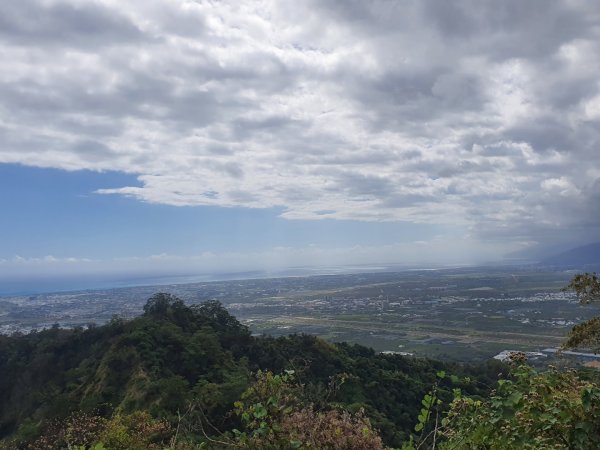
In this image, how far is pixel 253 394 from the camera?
4.76 m

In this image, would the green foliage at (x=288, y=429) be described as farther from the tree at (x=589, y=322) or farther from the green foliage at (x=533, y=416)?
the tree at (x=589, y=322)

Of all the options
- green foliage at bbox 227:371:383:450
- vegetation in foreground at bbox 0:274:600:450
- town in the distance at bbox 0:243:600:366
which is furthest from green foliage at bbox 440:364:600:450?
town in the distance at bbox 0:243:600:366

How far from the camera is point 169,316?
3397 cm

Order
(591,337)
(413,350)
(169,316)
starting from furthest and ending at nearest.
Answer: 1. (413,350)
2. (169,316)
3. (591,337)

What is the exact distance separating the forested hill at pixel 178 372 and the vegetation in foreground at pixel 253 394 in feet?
0.31

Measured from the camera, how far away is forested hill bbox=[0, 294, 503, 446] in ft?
60.7

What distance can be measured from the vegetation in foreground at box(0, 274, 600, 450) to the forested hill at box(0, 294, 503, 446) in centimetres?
9

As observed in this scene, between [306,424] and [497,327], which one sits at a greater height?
[306,424]

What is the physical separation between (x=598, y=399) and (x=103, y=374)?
948 inches

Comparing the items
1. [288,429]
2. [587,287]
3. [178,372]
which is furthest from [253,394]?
[178,372]

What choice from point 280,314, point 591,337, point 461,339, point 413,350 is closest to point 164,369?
point 591,337

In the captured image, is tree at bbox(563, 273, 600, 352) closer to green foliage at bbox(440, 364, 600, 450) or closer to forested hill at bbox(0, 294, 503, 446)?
green foliage at bbox(440, 364, 600, 450)

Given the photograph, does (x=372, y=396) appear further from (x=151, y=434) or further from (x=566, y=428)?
(x=566, y=428)

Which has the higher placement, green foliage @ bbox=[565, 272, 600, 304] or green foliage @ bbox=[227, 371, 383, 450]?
green foliage @ bbox=[565, 272, 600, 304]
